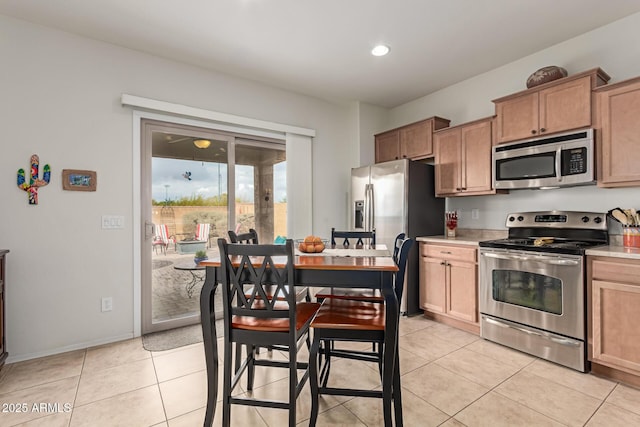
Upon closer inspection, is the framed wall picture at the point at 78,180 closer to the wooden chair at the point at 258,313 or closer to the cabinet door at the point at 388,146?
the wooden chair at the point at 258,313

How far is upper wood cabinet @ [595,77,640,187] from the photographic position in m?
2.29

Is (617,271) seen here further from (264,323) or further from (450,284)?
(264,323)

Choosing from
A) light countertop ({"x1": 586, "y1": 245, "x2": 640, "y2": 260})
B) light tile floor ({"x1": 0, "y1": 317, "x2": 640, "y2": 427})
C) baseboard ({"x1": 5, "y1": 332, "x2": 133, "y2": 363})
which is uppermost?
light countertop ({"x1": 586, "y1": 245, "x2": 640, "y2": 260})

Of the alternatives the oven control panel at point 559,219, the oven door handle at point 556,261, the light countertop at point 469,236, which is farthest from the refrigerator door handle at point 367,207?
the oven door handle at point 556,261

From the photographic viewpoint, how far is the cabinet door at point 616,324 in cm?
210

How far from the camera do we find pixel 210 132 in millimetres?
3525

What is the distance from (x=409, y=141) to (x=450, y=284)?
187cm

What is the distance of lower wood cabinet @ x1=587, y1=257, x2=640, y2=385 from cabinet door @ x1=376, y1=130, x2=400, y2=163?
97.5 inches

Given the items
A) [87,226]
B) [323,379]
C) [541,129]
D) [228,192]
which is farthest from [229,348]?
[541,129]

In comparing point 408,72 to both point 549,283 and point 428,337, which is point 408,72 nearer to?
point 549,283

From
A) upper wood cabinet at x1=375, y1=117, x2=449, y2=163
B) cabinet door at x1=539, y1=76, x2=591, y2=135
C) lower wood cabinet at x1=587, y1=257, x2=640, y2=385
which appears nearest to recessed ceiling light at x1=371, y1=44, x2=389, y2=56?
upper wood cabinet at x1=375, y1=117, x2=449, y2=163

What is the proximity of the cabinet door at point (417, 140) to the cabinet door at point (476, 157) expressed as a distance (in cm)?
48

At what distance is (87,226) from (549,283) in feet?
13.0

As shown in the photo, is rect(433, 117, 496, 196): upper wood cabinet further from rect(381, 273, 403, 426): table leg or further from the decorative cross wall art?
the decorative cross wall art
